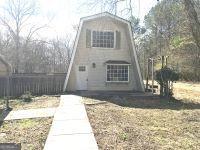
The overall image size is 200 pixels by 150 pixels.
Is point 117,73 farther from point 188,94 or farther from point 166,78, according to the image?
point 188,94

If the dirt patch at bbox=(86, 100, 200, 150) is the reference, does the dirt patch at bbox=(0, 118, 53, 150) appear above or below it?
below

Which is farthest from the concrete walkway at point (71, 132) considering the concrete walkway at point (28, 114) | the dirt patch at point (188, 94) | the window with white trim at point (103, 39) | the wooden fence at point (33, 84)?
the window with white trim at point (103, 39)

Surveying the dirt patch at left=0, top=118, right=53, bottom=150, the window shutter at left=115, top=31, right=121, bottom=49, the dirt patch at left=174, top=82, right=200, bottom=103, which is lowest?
the dirt patch at left=0, top=118, right=53, bottom=150

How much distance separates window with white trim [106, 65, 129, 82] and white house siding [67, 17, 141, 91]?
0.31 metres

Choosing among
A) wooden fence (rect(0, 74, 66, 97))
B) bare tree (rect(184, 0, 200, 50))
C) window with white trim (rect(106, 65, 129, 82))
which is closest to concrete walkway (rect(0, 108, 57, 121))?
bare tree (rect(184, 0, 200, 50))

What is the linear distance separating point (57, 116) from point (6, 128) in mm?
2481

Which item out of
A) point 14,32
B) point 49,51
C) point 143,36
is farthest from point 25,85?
point 143,36

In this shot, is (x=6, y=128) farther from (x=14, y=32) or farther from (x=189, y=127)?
(x=14, y=32)

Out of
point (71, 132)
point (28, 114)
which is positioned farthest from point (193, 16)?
point (28, 114)

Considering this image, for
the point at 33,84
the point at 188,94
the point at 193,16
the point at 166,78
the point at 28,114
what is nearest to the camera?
the point at 193,16

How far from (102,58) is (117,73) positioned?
5.38ft

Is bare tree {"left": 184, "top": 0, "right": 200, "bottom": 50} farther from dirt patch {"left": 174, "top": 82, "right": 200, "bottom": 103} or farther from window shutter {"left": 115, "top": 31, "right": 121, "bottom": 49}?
window shutter {"left": 115, "top": 31, "right": 121, "bottom": 49}

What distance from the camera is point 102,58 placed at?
27375 millimetres

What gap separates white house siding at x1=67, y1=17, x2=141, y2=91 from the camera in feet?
88.3
